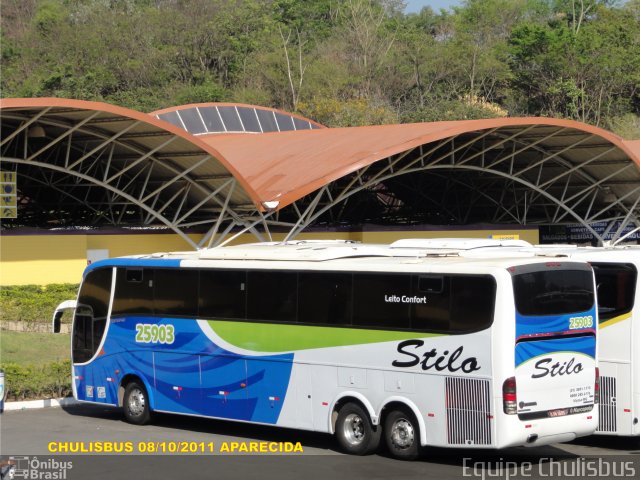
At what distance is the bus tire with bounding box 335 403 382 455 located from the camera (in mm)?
15586

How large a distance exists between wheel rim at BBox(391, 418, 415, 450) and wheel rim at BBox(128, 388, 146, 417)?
513 centimetres

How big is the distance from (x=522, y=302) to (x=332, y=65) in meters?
63.0

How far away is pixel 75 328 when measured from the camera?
771 inches

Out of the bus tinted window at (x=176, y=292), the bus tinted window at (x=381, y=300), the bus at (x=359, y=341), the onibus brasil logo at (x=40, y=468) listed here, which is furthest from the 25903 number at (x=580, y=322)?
the onibus brasil logo at (x=40, y=468)

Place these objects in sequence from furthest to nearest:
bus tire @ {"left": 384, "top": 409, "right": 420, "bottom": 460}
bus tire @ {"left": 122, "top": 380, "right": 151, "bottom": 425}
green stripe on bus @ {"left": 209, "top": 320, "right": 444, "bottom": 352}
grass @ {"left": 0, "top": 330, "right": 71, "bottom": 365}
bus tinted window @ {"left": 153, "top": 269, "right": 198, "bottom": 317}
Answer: grass @ {"left": 0, "top": 330, "right": 71, "bottom": 365} → bus tire @ {"left": 122, "top": 380, "right": 151, "bottom": 425} → bus tinted window @ {"left": 153, "top": 269, "right": 198, "bottom": 317} → green stripe on bus @ {"left": 209, "top": 320, "right": 444, "bottom": 352} → bus tire @ {"left": 384, "top": 409, "right": 420, "bottom": 460}

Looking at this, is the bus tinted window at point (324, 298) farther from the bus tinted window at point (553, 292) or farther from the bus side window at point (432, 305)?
the bus tinted window at point (553, 292)

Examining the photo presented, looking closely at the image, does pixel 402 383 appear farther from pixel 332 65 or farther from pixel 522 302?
pixel 332 65

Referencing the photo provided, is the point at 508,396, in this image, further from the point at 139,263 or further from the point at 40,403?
the point at 40,403

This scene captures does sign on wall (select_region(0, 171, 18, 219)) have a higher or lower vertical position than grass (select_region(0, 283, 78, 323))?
higher

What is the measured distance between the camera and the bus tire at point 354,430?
51.1 feet

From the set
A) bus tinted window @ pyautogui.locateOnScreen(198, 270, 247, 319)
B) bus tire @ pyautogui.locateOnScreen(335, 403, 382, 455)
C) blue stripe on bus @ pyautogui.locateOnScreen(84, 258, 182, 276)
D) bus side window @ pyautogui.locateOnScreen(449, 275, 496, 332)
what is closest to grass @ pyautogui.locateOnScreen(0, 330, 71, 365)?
blue stripe on bus @ pyautogui.locateOnScreen(84, 258, 182, 276)

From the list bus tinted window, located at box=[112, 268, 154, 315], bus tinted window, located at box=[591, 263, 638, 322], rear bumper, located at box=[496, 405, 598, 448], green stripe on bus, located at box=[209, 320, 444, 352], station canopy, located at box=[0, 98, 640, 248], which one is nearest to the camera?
rear bumper, located at box=[496, 405, 598, 448]

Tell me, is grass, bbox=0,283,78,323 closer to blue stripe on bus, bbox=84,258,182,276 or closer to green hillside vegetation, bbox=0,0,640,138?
blue stripe on bus, bbox=84,258,182,276

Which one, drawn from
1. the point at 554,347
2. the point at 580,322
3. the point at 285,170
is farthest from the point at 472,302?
the point at 285,170
